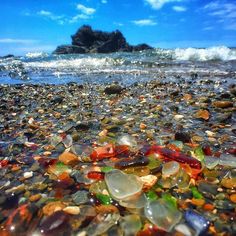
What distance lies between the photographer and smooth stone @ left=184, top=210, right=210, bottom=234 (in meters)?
1.98

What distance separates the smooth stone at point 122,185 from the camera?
91.8 inches

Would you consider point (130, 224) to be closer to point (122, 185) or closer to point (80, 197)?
point (122, 185)

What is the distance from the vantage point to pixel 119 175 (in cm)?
248

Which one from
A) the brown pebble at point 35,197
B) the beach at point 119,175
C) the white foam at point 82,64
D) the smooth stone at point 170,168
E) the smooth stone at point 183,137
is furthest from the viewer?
the white foam at point 82,64

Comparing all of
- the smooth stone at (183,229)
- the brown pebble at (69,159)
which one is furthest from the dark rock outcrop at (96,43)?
the smooth stone at (183,229)

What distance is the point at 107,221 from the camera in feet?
6.98

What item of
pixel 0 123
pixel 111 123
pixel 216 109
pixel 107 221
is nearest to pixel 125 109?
pixel 111 123

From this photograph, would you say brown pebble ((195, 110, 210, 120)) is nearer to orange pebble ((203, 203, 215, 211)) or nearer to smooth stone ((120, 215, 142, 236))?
orange pebble ((203, 203, 215, 211))

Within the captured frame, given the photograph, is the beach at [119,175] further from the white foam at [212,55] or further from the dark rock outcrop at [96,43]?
the dark rock outcrop at [96,43]

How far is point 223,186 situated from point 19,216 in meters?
1.63

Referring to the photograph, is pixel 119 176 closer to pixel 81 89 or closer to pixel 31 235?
pixel 31 235

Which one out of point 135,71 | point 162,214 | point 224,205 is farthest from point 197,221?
point 135,71

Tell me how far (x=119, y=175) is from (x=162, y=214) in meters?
0.52

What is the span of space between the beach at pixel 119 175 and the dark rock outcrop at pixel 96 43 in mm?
63215
